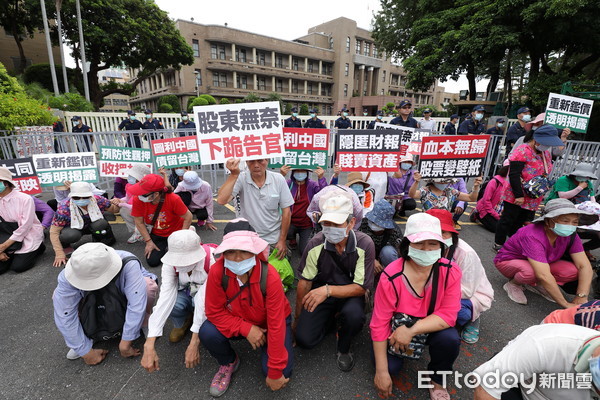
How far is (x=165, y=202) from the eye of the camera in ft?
13.4

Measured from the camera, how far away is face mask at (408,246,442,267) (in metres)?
2.21

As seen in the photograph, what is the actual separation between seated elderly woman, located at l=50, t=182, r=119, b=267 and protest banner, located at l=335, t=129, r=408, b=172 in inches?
156

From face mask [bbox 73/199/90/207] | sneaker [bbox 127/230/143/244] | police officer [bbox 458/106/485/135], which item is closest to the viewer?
face mask [bbox 73/199/90/207]

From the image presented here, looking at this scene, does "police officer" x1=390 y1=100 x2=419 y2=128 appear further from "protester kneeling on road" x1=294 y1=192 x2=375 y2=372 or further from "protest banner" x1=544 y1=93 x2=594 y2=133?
"protester kneeling on road" x1=294 y1=192 x2=375 y2=372

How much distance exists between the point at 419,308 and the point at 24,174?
6.25 m

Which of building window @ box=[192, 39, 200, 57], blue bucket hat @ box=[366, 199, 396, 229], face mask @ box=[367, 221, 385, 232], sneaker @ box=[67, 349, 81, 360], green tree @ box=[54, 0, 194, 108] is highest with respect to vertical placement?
building window @ box=[192, 39, 200, 57]

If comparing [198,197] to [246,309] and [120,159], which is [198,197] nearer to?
[120,159]

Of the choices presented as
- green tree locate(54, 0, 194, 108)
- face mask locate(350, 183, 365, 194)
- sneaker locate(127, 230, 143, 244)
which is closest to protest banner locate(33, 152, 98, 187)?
sneaker locate(127, 230, 143, 244)

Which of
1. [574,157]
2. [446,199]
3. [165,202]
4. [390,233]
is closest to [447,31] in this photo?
[574,157]

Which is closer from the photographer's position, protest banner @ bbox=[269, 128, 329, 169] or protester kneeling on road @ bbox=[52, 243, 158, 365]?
protester kneeling on road @ bbox=[52, 243, 158, 365]

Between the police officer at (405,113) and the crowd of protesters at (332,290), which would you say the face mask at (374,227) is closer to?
the crowd of protesters at (332,290)

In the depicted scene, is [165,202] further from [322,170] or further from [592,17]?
[592,17]

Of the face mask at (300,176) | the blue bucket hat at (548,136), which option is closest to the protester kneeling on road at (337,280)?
the face mask at (300,176)

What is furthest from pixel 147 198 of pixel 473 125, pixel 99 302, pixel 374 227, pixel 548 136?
pixel 473 125
